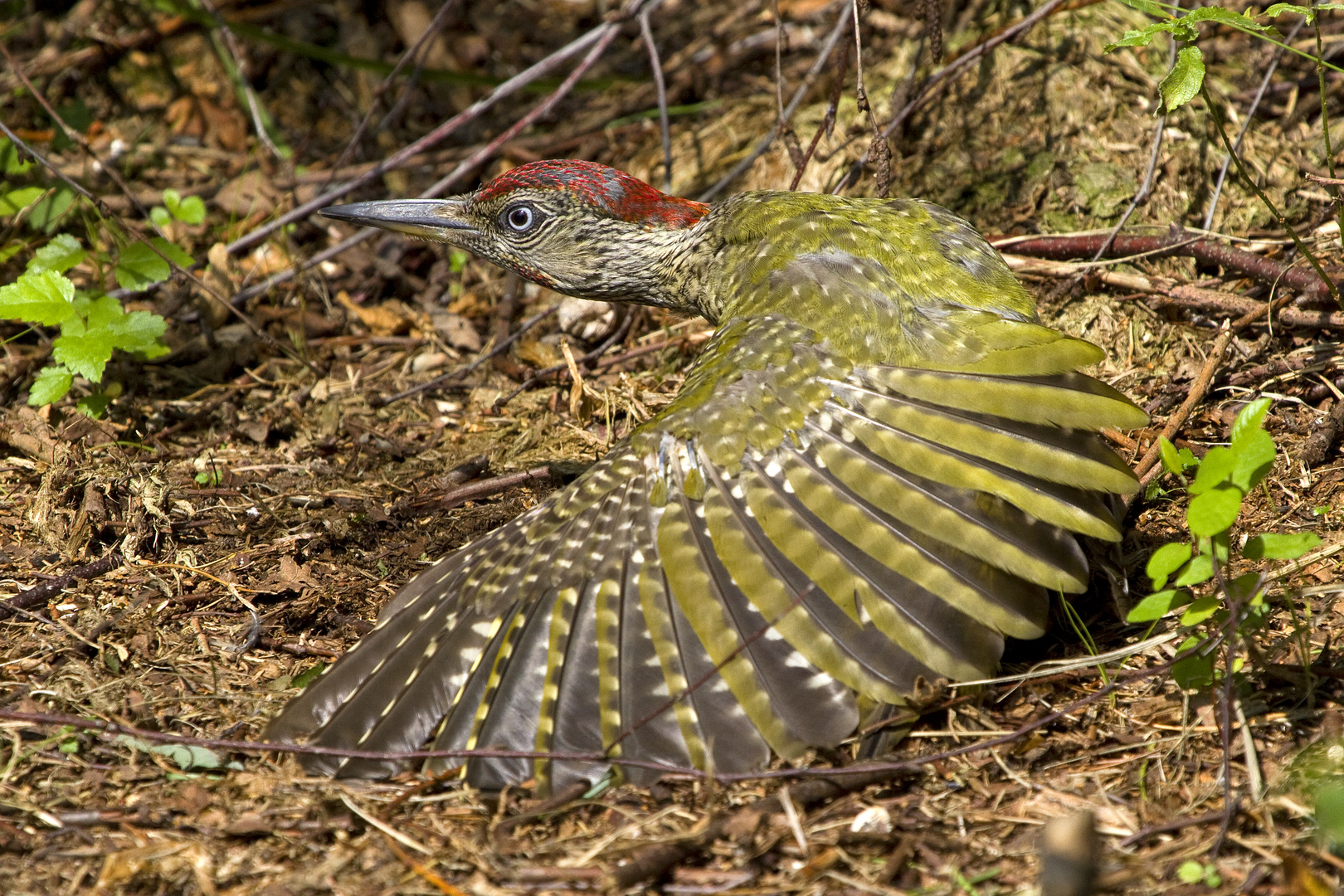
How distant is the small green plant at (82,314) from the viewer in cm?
421

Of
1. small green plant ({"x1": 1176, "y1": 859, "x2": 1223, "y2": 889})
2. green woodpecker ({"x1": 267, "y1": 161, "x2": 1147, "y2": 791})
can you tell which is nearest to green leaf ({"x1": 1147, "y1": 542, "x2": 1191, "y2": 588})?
green woodpecker ({"x1": 267, "y1": 161, "x2": 1147, "y2": 791})

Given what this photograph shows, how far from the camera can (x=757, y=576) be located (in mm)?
2934

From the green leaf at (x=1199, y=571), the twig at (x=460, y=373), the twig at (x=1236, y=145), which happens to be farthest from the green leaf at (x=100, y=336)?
the twig at (x=1236, y=145)

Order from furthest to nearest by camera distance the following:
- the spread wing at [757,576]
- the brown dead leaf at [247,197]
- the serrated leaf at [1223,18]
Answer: the brown dead leaf at [247,197] < the serrated leaf at [1223,18] < the spread wing at [757,576]

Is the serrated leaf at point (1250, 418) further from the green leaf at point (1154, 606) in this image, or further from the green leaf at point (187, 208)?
the green leaf at point (187, 208)

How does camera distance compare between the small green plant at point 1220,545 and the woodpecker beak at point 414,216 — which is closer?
the small green plant at point 1220,545

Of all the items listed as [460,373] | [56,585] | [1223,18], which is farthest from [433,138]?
[1223,18]

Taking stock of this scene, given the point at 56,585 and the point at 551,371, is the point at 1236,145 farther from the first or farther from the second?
the point at 56,585

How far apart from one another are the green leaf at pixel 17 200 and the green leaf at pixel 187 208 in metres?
0.56

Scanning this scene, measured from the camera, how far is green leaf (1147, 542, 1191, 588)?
2566 mm

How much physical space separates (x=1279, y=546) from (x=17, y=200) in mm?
5150

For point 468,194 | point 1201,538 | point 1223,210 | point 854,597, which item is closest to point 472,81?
point 468,194

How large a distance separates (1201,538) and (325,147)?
5323 millimetres

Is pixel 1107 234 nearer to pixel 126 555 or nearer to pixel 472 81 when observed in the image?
pixel 472 81
